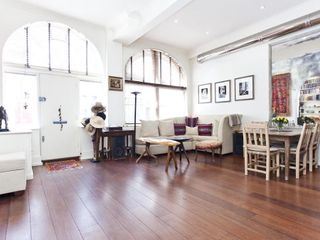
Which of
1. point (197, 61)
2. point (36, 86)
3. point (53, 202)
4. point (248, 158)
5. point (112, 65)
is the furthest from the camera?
point (197, 61)

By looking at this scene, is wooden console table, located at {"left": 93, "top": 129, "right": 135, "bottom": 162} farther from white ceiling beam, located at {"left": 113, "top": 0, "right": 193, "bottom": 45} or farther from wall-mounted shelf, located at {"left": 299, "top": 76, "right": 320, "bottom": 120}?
wall-mounted shelf, located at {"left": 299, "top": 76, "right": 320, "bottom": 120}

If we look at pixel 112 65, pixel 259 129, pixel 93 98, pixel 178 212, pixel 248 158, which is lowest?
pixel 178 212

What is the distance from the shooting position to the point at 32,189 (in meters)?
2.91

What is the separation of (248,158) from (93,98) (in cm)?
389

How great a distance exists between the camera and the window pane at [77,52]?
16.2ft

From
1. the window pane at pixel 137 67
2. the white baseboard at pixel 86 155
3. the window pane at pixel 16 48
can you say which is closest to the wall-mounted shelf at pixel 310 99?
the window pane at pixel 137 67

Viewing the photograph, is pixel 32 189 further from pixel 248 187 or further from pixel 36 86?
pixel 248 187

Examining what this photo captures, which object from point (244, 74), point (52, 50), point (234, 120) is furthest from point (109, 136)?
point (244, 74)

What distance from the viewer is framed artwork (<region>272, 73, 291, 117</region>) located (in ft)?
14.8

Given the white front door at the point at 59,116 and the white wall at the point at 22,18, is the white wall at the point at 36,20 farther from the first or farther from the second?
the white front door at the point at 59,116

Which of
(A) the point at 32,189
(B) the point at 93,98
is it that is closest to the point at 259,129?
(A) the point at 32,189

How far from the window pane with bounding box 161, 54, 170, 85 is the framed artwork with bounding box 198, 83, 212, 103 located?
3.52 feet

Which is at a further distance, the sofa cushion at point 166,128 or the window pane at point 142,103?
the window pane at point 142,103

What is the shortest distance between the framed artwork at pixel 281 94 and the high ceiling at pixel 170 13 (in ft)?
4.54
